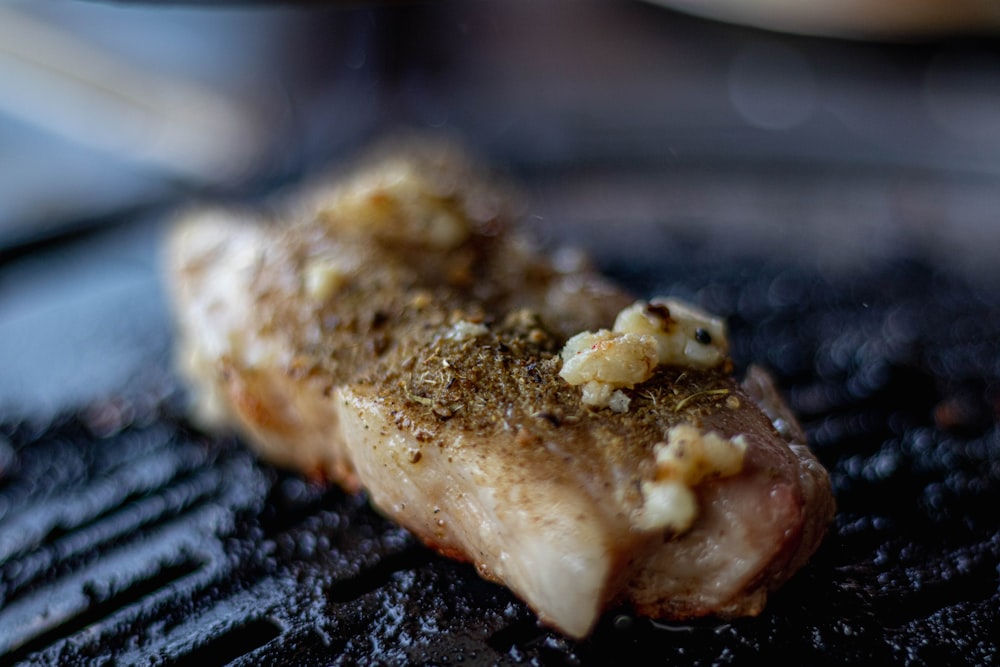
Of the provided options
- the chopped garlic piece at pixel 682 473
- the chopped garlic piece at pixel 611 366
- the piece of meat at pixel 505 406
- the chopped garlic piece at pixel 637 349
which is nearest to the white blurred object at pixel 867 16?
the piece of meat at pixel 505 406

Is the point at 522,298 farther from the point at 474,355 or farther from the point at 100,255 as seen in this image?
the point at 100,255

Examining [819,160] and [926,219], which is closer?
[926,219]

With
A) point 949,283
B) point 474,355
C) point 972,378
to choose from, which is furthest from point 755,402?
point 949,283

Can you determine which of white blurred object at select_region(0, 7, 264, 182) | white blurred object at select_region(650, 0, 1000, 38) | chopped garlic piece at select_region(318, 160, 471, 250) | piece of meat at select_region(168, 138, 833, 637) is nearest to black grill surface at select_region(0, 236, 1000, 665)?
piece of meat at select_region(168, 138, 833, 637)

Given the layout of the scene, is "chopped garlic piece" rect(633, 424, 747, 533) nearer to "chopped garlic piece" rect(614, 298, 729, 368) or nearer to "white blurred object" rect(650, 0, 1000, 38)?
"chopped garlic piece" rect(614, 298, 729, 368)

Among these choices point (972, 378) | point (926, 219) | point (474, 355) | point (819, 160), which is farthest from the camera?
point (819, 160)

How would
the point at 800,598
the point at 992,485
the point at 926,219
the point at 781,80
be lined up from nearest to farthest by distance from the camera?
the point at 800,598, the point at 992,485, the point at 926,219, the point at 781,80

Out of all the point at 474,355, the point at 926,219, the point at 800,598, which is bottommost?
the point at 926,219
